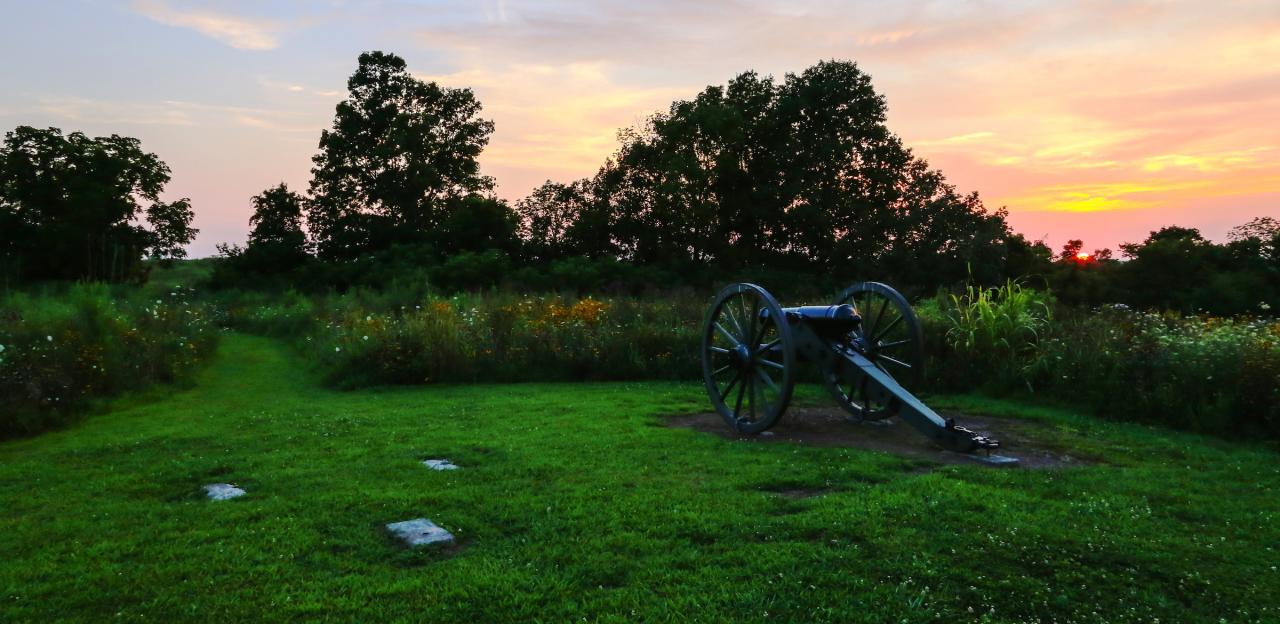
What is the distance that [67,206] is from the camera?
28.3 m

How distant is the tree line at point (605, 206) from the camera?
2769 centimetres

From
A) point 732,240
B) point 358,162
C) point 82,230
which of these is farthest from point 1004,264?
point 82,230

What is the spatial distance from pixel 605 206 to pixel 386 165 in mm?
9018

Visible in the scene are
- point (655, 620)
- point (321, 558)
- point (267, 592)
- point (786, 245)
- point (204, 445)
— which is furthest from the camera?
point (786, 245)

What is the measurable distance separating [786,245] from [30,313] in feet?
84.4

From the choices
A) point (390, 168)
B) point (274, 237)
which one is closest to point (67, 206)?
point (274, 237)

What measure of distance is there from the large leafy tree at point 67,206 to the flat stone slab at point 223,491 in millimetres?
27350

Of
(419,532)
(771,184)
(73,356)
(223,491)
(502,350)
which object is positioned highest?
(771,184)

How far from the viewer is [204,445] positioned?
6.68m

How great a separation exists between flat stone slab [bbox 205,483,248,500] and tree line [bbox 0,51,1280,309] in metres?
21.0

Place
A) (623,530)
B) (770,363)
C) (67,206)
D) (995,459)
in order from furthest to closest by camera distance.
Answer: (67,206) → (770,363) → (995,459) → (623,530)

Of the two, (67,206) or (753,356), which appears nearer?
(753,356)

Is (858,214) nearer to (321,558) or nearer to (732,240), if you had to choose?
(732,240)

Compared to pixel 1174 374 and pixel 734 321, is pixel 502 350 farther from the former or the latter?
pixel 1174 374
